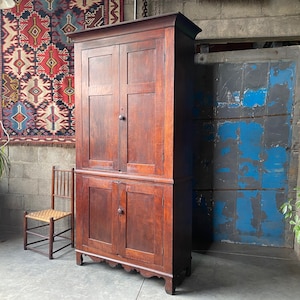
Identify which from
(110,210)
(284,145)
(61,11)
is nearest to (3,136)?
(61,11)

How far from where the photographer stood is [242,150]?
315 centimetres

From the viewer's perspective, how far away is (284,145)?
307 centimetres

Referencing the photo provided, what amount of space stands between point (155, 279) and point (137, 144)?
3.78 feet

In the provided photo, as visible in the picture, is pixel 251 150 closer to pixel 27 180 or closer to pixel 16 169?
pixel 27 180

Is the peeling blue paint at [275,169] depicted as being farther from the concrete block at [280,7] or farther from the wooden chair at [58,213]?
the wooden chair at [58,213]

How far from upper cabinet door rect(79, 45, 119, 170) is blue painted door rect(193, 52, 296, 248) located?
3.41 ft

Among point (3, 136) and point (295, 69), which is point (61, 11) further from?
point (295, 69)

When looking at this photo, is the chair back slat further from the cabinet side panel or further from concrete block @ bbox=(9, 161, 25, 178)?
the cabinet side panel

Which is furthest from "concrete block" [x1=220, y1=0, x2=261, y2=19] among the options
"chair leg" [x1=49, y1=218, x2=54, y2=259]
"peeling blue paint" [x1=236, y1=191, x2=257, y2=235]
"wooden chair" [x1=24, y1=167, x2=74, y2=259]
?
"chair leg" [x1=49, y1=218, x2=54, y2=259]

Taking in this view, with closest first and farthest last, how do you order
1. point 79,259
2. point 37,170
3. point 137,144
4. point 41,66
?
point 137,144 → point 79,259 → point 41,66 → point 37,170

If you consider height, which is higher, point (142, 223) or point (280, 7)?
point (280, 7)

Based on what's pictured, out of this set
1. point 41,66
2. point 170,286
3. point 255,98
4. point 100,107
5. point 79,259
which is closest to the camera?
point 170,286

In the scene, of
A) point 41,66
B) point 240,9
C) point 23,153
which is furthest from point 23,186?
point 240,9

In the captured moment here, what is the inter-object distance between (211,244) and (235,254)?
276mm
